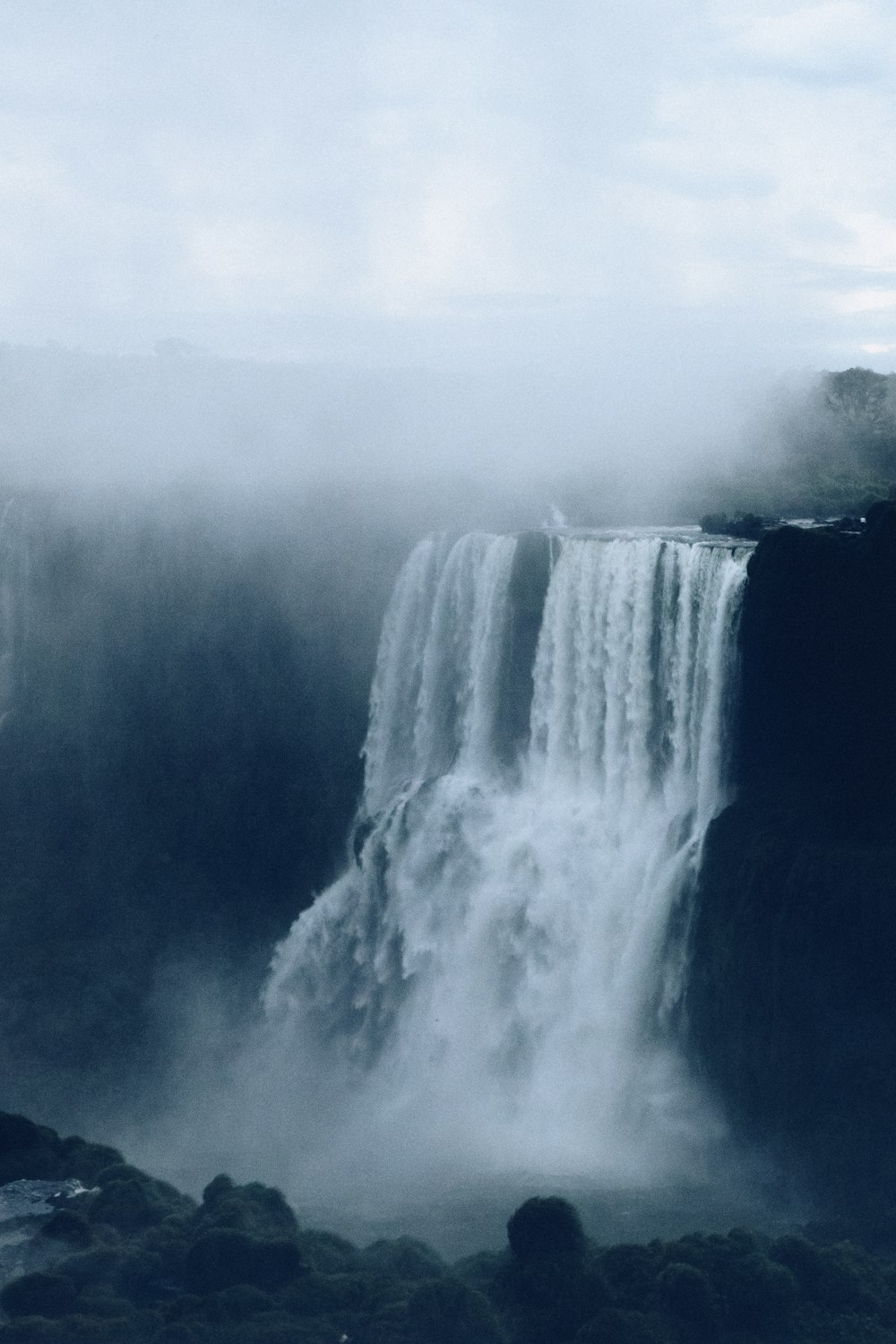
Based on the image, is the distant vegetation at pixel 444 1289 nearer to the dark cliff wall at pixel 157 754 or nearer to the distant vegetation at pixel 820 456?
the dark cliff wall at pixel 157 754

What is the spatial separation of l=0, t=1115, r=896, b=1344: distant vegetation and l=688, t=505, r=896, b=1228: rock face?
3106mm

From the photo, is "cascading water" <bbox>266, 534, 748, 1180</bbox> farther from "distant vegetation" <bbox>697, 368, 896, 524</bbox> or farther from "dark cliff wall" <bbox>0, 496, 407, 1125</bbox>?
"distant vegetation" <bbox>697, 368, 896, 524</bbox>

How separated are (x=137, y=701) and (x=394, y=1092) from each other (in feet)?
51.1

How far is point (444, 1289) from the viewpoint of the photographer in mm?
26453

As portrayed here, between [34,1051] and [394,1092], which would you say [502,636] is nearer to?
[394,1092]

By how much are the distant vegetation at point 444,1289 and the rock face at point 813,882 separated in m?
3.11

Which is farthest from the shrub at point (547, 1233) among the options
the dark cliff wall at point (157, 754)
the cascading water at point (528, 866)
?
the dark cliff wall at point (157, 754)

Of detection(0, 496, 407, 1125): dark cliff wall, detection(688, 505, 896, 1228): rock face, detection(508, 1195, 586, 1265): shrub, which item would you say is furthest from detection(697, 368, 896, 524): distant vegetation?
detection(508, 1195, 586, 1265): shrub

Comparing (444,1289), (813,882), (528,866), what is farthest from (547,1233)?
(528,866)

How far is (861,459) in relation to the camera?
6209 cm

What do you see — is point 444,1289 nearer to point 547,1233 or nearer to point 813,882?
point 547,1233

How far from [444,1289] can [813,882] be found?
1121 cm

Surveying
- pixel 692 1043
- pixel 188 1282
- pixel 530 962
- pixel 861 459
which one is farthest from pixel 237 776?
pixel 861 459

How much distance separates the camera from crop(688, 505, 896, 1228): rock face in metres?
32.0
